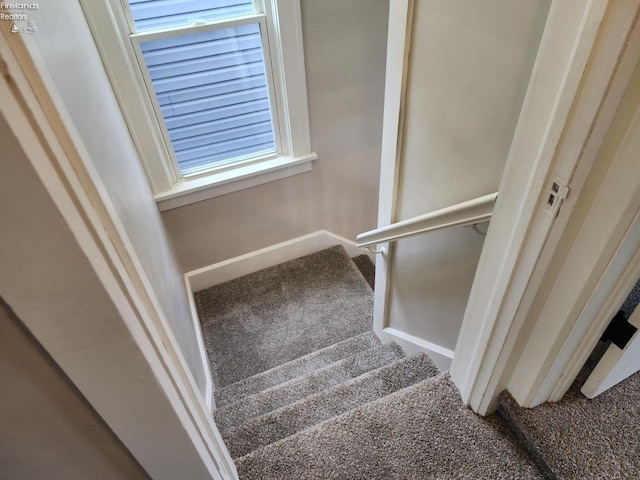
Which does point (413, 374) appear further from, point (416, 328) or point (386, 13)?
point (386, 13)

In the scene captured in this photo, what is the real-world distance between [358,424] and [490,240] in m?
0.70

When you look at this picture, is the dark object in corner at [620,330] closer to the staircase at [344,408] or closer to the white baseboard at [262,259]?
the staircase at [344,408]

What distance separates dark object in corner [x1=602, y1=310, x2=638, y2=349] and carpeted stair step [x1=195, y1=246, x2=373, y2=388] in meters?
1.46

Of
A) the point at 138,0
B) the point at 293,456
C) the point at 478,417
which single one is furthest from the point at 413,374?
the point at 138,0

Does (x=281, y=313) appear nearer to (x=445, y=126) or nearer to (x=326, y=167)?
(x=326, y=167)

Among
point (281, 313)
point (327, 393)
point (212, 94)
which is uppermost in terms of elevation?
point (212, 94)

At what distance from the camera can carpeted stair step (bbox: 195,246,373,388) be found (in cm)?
232

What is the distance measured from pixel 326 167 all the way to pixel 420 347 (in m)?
1.21

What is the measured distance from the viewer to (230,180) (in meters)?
2.27

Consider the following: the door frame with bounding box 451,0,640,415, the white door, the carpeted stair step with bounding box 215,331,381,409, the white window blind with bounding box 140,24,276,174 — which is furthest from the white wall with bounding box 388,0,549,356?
the white window blind with bounding box 140,24,276,174

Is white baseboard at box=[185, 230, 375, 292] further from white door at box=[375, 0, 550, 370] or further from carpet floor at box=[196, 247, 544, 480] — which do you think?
white door at box=[375, 0, 550, 370]

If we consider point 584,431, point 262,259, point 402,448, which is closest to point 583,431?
point 584,431

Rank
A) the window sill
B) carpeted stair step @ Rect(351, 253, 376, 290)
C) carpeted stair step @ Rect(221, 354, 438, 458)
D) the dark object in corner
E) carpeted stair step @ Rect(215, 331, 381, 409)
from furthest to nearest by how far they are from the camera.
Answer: carpeted stair step @ Rect(351, 253, 376, 290), the window sill, carpeted stair step @ Rect(215, 331, 381, 409), carpeted stair step @ Rect(221, 354, 438, 458), the dark object in corner

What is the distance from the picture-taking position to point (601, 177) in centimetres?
74
